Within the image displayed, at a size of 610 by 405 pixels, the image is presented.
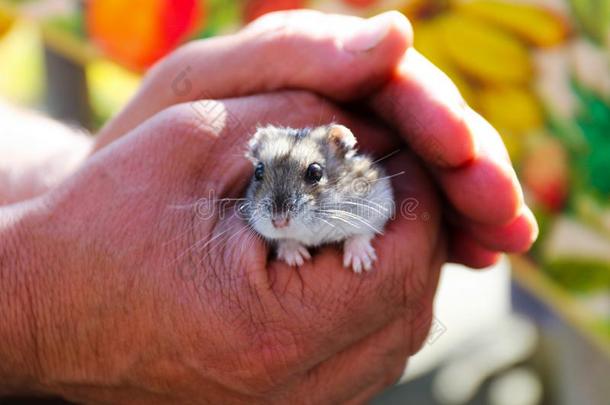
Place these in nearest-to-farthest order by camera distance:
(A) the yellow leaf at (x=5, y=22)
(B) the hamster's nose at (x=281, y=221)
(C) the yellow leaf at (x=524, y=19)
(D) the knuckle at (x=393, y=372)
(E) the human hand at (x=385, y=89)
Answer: (B) the hamster's nose at (x=281, y=221) < (E) the human hand at (x=385, y=89) < (D) the knuckle at (x=393, y=372) < (C) the yellow leaf at (x=524, y=19) < (A) the yellow leaf at (x=5, y=22)

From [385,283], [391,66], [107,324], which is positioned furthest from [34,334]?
[391,66]

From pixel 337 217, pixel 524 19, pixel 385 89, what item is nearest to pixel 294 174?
pixel 337 217

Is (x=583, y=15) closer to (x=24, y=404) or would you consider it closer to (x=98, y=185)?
(x=98, y=185)

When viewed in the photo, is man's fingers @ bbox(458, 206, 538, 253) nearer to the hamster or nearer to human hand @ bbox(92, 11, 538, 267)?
human hand @ bbox(92, 11, 538, 267)

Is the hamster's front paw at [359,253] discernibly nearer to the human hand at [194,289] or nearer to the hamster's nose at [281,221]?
the human hand at [194,289]

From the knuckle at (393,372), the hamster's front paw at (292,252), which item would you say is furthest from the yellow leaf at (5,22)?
the knuckle at (393,372)
